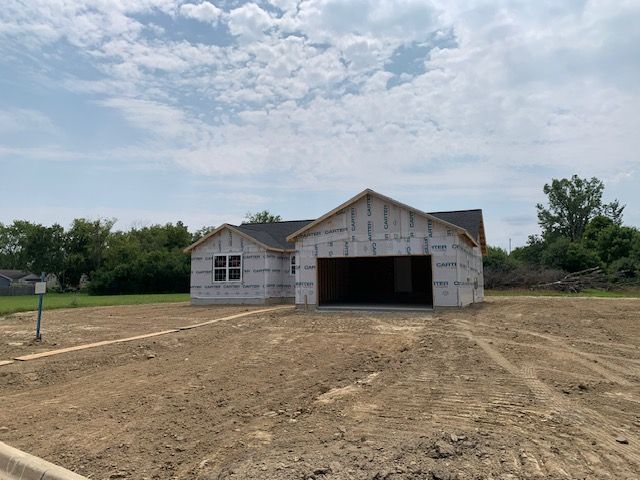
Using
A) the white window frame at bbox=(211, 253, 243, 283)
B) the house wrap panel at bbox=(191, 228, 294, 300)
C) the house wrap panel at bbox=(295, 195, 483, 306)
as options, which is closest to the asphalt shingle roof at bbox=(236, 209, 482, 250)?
the house wrap panel at bbox=(191, 228, 294, 300)

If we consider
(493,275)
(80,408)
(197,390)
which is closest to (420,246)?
(197,390)

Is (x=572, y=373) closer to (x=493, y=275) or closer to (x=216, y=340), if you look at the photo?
(x=216, y=340)

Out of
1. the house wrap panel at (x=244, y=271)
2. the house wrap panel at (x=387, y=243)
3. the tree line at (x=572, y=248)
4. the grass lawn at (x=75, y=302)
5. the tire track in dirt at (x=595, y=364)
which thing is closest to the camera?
the tire track in dirt at (x=595, y=364)

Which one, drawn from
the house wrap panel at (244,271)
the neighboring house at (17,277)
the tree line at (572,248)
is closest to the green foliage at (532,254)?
the tree line at (572,248)

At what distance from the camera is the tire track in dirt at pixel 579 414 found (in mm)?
4084

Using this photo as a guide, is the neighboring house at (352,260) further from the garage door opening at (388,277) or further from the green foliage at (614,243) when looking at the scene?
the green foliage at (614,243)

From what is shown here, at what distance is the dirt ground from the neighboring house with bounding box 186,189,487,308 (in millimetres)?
7589

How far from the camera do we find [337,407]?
558cm

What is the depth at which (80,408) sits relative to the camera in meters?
5.88

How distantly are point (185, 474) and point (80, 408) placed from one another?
2712 millimetres

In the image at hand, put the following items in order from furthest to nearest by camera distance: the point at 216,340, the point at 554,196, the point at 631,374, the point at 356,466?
1. the point at 554,196
2. the point at 216,340
3. the point at 631,374
4. the point at 356,466

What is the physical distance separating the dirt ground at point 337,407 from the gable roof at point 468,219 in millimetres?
11078

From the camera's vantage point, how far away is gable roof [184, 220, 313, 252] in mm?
24417

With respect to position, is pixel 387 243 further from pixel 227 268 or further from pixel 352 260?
pixel 227 268
